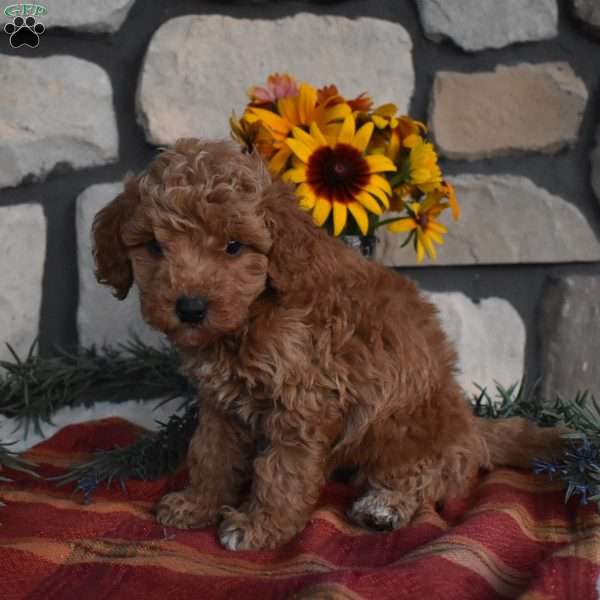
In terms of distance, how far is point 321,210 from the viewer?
92.4 inches

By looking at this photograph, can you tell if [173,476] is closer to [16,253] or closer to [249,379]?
[249,379]

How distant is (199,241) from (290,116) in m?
0.70

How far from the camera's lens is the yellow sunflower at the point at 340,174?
7.72 ft

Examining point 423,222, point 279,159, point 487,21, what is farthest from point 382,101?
point 279,159

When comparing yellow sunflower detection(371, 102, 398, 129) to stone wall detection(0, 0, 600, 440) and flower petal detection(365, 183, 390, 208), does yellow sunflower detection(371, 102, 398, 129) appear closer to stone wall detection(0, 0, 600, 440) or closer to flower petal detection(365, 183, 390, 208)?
flower petal detection(365, 183, 390, 208)

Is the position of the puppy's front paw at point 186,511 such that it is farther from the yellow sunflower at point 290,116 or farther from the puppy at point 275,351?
the yellow sunflower at point 290,116

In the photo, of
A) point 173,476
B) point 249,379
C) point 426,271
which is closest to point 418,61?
point 426,271

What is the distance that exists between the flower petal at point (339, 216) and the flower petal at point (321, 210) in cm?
2

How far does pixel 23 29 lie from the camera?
278 cm

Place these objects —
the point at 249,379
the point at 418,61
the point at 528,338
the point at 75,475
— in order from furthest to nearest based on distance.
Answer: the point at 528,338 < the point at 418,61 < the point at 75,475 < the point at 249,379

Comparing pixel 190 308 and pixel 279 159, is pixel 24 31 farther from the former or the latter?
pixel 190 308

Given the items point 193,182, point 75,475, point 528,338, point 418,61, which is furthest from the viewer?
point 528,338

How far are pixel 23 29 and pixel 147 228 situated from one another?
131cm

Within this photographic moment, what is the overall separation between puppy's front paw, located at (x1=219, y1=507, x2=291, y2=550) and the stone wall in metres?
1.20
